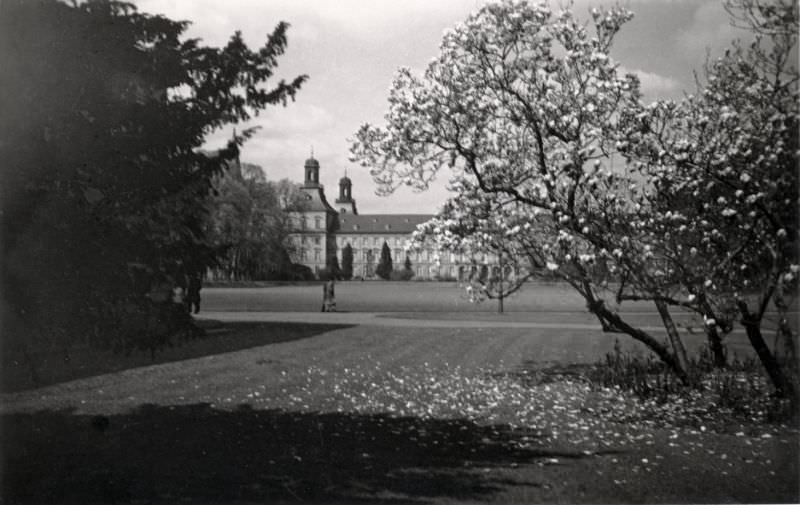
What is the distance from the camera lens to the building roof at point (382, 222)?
27.1 ft

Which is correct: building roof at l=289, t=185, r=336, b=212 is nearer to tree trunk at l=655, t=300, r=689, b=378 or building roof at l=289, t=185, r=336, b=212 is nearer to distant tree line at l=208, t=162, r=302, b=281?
distant tree line at l=208, t=162, r=302, b=281

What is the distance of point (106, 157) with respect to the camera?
4488mm

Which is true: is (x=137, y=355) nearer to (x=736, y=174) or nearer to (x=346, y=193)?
(x=346, y=193)

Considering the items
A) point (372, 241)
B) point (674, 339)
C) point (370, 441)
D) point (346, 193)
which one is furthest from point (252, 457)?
point (674, 339)

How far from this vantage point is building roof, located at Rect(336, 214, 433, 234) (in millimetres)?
8258

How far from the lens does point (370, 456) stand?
596 centimetres

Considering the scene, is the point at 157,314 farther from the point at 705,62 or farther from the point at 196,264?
the point at 705,62

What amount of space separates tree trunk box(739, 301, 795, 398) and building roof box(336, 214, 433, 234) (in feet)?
12.6

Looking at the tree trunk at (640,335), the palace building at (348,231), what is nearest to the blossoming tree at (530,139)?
the tree trunk at (640,335)

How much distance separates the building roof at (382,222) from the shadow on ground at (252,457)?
2.43m

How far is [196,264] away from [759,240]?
5.32 meters

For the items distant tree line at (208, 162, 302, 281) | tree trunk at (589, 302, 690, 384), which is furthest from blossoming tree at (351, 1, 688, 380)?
distant tree line at (208, 162, 302, 281)

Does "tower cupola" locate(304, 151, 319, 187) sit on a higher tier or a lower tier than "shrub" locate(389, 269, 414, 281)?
higher

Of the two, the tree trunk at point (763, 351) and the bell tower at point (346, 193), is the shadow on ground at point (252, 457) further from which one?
the bell tower at point (346, 193)
